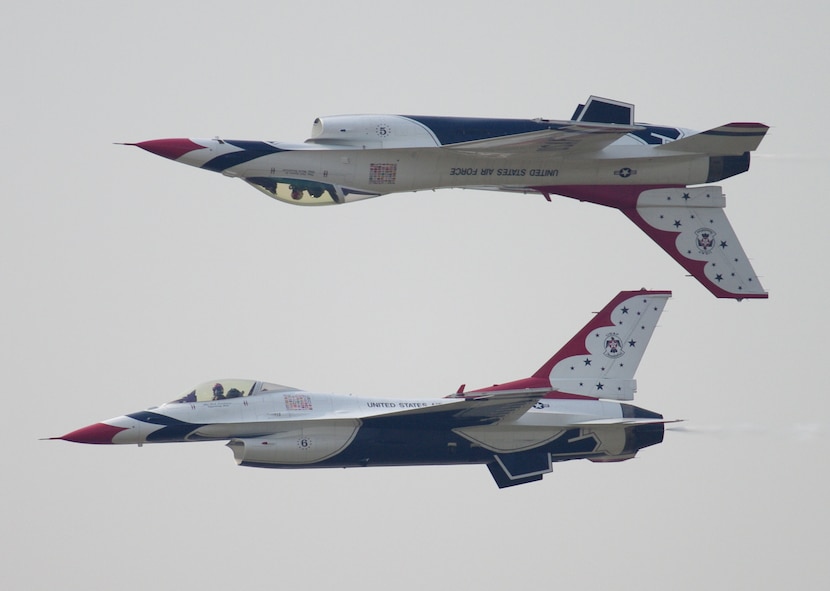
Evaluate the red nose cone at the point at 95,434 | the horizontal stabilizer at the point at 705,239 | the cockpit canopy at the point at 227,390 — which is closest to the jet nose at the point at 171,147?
the cockpit canopy at the point at 227,390

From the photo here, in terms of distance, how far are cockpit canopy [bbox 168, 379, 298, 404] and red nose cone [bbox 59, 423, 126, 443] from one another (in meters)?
1.26

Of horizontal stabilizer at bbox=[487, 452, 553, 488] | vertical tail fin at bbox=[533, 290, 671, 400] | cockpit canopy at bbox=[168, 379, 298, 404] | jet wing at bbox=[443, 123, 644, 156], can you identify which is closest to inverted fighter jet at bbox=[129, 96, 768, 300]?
jet wing at bbox=[443, 123, 644, 156]

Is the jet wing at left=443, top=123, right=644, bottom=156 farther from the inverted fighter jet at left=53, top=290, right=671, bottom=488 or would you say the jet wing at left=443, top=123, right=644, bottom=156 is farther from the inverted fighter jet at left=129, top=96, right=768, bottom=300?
the inverted fighter jet at left=53, top=290, right=671, bottom=488

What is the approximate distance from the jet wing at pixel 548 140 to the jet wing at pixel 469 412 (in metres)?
4.37

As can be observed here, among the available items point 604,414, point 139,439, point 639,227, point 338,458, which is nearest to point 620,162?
point 639,227

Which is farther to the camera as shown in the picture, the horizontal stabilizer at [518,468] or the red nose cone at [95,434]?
the horizontal stabilizer at [518,468]

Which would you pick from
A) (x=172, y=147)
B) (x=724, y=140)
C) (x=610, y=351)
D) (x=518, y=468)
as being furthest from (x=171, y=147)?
(x=724, y=140)

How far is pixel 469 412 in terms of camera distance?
133 ft

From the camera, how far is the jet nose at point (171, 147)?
38688 millimetres

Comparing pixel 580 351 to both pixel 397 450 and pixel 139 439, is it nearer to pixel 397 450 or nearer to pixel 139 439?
pixel 397 450

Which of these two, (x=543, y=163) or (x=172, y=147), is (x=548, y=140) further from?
(x=172, y=147)

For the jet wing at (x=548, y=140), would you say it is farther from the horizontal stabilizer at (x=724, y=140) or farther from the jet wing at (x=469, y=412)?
the jet wing at (x=469, y=412)

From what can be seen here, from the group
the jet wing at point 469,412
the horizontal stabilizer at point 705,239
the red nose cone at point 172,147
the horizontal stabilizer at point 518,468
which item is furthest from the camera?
the horizontal stabilizer at point 705,239

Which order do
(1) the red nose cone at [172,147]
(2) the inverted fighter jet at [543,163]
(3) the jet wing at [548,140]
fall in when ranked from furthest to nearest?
(3) the jet wing at [548,140] → (2) the inverted fighter jet at [543,163] → (1) the red nose cone at [172,147]
